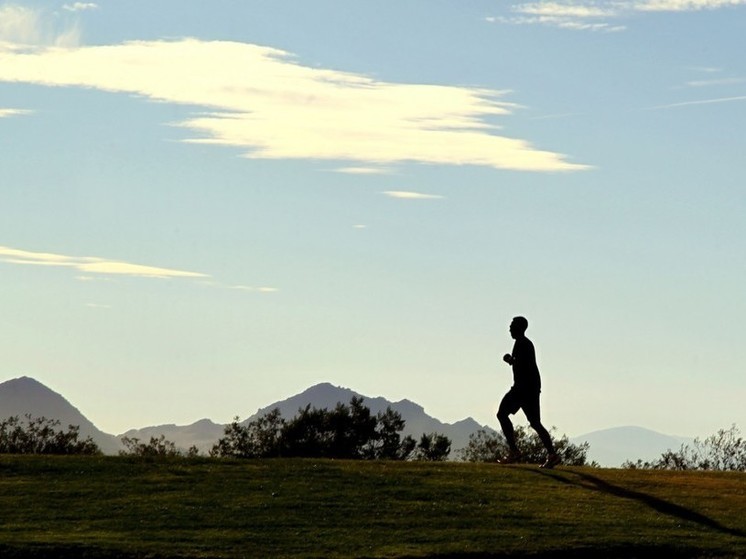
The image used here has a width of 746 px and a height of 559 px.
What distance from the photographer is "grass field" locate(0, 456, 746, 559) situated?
87.5 ft

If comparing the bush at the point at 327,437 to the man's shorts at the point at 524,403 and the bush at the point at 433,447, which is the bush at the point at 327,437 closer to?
the bush at the point at 433,447

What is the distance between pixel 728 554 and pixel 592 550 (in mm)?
2349

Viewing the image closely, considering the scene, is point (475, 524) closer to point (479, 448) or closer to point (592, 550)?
point (592, 550)

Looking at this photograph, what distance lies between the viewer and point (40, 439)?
54406mm

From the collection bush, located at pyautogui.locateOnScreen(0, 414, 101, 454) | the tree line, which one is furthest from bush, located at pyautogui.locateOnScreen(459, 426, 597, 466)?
bush, located at pyautogui.locateOnScreen(0, 414, 101, 454)

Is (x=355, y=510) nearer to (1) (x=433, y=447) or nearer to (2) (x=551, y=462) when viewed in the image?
(2) (x=551, y=462)

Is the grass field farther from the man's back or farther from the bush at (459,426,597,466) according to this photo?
the bush at (459,426,597,466)

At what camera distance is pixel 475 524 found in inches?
1131

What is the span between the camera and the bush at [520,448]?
180 ft

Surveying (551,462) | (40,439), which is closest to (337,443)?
(40,439)

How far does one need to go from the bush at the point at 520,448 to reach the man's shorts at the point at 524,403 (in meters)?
19.7

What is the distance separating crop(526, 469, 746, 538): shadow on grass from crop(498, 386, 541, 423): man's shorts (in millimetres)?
1478

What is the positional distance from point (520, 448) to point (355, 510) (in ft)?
86.2

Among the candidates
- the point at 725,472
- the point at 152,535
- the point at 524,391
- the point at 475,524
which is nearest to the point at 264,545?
the point at 152,535
